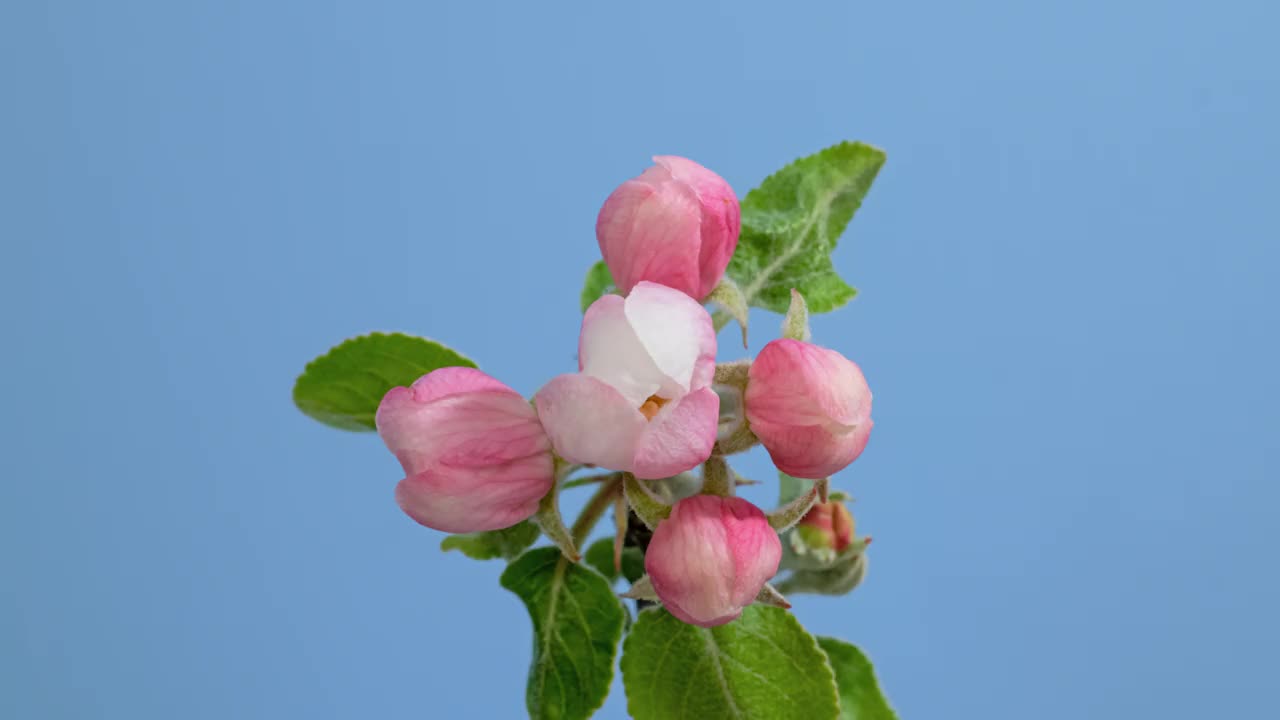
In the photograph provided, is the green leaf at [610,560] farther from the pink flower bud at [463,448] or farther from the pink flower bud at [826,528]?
the pink flower bud at [463,448]

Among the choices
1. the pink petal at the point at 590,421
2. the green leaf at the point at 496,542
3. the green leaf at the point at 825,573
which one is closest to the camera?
the pink petal at the point at 590,421

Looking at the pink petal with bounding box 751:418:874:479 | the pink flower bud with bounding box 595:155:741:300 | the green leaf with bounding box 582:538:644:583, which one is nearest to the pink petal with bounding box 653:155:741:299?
the pink flower bud with bounding box 595:155:741:300

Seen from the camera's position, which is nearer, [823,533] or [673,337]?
[673,337]

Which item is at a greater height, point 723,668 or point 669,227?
point 669,227

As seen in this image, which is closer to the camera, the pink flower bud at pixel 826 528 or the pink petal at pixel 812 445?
the pink petal at pixel 812 445

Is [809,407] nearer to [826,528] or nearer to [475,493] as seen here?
[475,493]

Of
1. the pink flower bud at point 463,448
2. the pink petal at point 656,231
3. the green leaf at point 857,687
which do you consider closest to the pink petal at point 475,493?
the pink flower bud at point 463,448

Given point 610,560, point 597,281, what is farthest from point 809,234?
point 610,560
